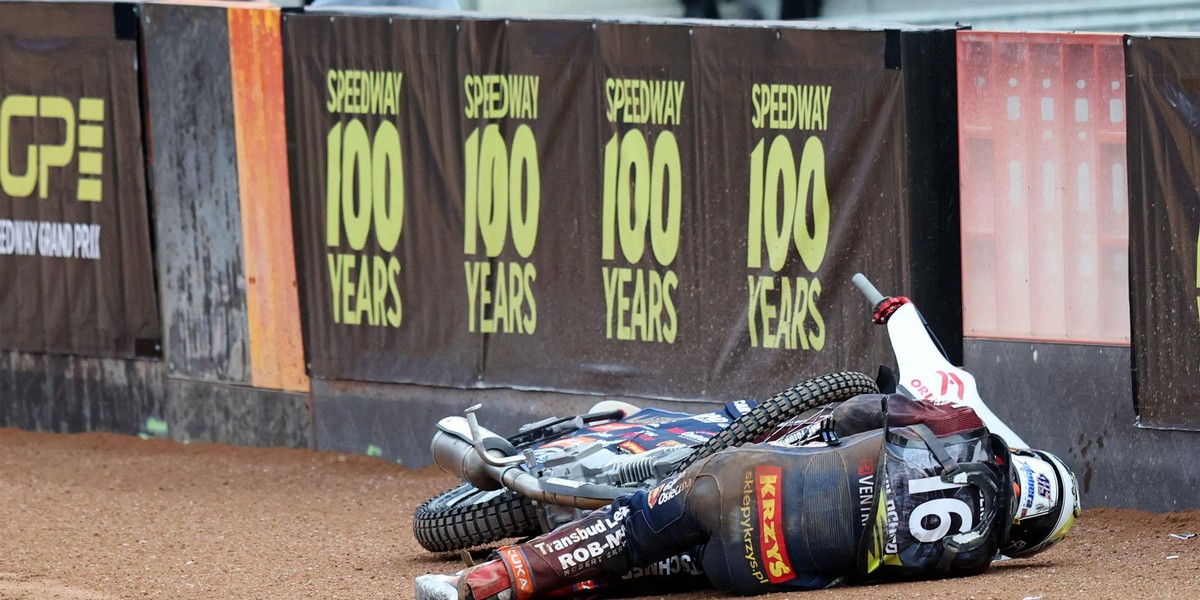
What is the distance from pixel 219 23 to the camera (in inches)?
382

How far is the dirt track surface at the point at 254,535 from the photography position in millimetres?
5984

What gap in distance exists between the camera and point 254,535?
7887 mm

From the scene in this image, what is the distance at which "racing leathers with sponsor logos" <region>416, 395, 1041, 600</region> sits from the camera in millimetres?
5328

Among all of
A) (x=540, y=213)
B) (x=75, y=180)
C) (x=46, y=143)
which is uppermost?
(x=46, y=143)

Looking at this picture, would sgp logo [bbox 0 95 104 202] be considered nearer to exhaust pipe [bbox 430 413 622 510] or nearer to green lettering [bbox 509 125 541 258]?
green lettering [bbox 509 125 541 258]

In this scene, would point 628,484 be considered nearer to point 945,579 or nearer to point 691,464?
point 691,464

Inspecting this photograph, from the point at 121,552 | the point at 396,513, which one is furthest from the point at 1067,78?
the point at 121,552

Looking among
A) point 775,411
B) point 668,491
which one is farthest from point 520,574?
point 775,411

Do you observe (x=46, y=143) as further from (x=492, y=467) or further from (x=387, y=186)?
(x=492, y=467)

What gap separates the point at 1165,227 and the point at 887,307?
1.44m

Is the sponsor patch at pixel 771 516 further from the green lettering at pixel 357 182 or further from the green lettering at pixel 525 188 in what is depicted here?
the green lettering at pixel 357 182

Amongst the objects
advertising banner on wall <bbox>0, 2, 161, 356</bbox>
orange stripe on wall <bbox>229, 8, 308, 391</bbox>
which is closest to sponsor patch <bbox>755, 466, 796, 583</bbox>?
orange stripe on wall <bbox>229, 8, 308, 391</bbox>

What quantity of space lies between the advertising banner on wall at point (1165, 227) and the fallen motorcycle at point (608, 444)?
4.42 feet

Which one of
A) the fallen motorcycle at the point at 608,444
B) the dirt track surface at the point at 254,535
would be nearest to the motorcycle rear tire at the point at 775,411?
the fallen motorcycle at the point at 608,444
